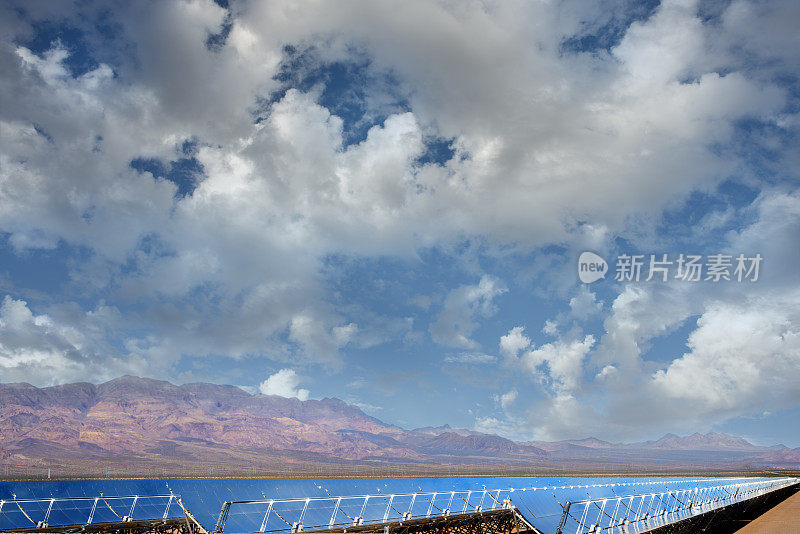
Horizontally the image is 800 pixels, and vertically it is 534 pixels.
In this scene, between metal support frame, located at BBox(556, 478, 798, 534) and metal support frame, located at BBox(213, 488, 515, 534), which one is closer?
metal support frame, located at BBox(213, 488, 515, 534)

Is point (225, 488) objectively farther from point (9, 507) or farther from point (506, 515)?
point (506, 515)

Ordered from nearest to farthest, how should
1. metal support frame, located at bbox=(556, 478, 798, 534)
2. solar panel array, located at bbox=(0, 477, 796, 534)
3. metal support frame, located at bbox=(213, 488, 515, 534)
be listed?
metal support frame, located at bbox=(213, 488, 515, 534)
metal support frame, located at bbox=(556, 478, 798, 534)
solar panel array, located at bbox=(0, 477, 796, 534)

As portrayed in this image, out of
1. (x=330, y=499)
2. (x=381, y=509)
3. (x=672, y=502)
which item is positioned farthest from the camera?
(x=381, y=509)

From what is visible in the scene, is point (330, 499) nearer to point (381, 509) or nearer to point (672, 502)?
point (672, 502)

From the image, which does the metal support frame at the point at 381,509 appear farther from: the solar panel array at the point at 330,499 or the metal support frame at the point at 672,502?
the metal support frame at the point at 672,502

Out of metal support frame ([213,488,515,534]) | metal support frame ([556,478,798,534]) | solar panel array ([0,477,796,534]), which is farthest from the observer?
solar panel array ([0,477,796,534])

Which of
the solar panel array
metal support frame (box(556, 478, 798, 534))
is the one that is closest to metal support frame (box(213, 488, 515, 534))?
the solar panel array

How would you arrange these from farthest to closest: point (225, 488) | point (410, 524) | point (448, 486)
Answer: point (448, 486), point (225, 488), point (410, 524)

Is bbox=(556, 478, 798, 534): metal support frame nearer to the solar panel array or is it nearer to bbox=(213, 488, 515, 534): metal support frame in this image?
the solar panel array

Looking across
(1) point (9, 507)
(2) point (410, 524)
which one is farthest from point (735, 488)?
(1) point (9, 507)

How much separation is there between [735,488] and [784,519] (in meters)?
19.4

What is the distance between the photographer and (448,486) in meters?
180

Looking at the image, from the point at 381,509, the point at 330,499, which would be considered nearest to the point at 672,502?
the point at 381,509

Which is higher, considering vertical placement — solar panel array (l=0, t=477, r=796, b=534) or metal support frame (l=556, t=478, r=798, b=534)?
metal support frame (l=556, t=478, r=798, b=534)
